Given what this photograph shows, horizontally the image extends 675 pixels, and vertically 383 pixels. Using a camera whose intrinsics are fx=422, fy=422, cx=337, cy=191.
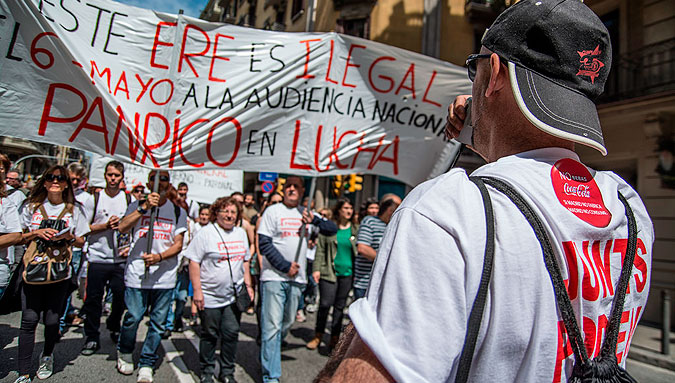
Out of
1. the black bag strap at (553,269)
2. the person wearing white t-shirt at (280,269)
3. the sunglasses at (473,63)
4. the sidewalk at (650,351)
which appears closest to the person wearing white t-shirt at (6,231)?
the person wearing white t-shirt at (280,269)

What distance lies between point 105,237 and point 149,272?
0.86 meters

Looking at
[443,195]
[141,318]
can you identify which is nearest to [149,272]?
[141,318]

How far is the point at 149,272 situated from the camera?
4445 mm

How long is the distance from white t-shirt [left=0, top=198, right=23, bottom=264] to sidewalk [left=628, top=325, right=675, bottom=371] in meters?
7.69

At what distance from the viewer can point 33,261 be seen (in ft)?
12.3

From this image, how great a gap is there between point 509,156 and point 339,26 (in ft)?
58.4

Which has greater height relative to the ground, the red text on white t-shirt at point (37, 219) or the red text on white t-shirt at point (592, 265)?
→ the red text on white t-shirt at point (592, 265)

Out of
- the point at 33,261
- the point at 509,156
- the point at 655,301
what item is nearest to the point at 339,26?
the point at 655,301

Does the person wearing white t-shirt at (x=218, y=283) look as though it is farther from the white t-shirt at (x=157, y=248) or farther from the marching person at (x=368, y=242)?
the marching person at (x=368, y=242)

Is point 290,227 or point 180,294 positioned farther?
point 180,294

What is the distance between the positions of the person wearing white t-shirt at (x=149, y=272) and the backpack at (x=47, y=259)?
0.62 m

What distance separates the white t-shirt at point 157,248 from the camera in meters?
4.42

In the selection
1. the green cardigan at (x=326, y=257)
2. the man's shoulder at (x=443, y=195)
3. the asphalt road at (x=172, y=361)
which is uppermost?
the man's shoulder at (x=443, y=195)

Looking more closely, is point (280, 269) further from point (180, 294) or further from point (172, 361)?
point (180, 294)
